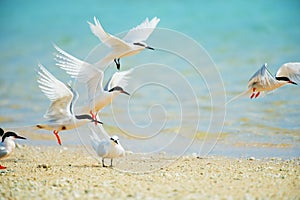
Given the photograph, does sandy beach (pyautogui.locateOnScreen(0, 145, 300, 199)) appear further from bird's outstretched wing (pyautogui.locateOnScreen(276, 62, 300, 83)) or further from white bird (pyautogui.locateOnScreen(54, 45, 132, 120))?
bird's outstretched wing (pyautogui.locateOnScreen(276, 62, 300, 83))

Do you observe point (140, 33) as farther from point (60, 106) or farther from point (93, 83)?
point (60, 106)

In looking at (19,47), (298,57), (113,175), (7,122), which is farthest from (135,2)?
(113,175)

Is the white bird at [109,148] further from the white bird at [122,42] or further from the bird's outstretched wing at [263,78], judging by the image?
the bird's outstretched wing at [263,78]

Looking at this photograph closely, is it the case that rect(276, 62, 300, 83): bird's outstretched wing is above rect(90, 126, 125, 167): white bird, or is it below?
above

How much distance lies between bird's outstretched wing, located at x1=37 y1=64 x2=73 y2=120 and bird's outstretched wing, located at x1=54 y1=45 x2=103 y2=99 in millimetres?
325

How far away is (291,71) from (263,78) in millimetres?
465

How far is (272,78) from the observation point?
22.5 ft

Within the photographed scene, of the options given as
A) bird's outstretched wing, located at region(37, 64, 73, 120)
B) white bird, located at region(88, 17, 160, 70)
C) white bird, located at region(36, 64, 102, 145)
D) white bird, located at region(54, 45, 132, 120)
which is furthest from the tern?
bird's outstretched wing, located at region(37, 64, 73, 120)

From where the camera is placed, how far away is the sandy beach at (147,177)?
15.7 feet

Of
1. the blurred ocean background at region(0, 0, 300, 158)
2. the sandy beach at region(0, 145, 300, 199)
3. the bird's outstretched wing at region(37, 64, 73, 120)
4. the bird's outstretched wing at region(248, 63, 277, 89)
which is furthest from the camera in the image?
the blurred ocean background at region(0, 0, 300, 158)

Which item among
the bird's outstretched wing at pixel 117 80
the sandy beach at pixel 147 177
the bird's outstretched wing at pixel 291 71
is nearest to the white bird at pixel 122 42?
the bird's outstretched wing at pixel 117 80

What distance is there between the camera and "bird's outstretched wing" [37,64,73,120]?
5.94 metres

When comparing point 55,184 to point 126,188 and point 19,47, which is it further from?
point 19,47

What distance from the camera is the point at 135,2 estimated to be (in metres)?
32.8
